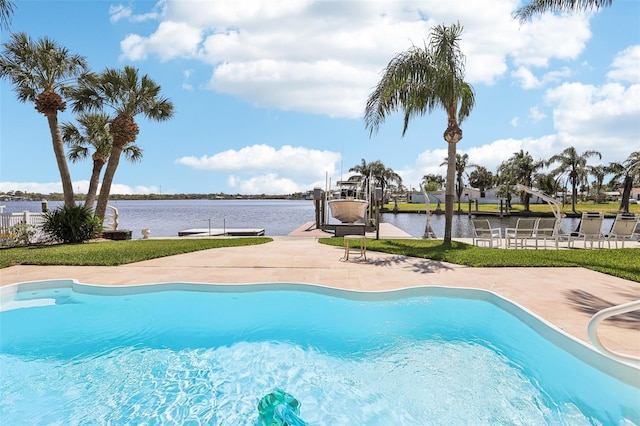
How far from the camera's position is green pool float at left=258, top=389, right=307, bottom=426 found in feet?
9.73

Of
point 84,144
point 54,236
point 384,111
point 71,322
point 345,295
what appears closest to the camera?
point 71,322

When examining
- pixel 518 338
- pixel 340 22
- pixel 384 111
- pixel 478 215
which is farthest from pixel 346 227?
pixel 478 215

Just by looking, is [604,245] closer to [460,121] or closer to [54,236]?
[460,121]

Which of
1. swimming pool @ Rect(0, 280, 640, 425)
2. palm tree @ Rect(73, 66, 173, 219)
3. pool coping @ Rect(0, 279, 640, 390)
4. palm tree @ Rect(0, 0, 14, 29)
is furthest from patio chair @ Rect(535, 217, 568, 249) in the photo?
palm tree @ Rect(73, 66, 173, 219)

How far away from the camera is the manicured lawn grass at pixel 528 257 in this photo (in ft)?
25.3

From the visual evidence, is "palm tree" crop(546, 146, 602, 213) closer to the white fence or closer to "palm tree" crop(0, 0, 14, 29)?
the white fence

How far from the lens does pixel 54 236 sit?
13055 mm

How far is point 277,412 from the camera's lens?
3.04 meters

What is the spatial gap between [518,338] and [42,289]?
8312 millimetres

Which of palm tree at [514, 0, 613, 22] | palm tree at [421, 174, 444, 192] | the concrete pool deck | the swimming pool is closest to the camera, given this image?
the swimming pool

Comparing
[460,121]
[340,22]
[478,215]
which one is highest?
[340,22]

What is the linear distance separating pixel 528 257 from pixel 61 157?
18.6 m

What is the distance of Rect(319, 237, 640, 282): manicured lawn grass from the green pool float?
6359 millimetres

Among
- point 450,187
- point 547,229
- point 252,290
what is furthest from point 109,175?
point 547,229
